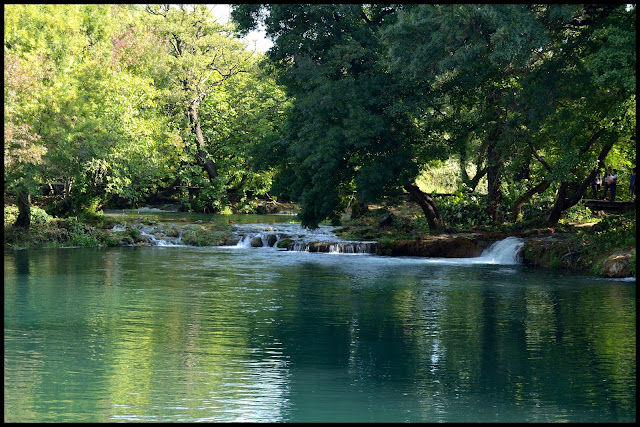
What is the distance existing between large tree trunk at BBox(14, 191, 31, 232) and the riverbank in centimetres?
31

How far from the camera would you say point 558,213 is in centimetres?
3566

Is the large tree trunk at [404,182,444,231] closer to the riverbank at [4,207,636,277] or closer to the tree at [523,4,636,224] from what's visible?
the riverbank at [4,207,636,277]

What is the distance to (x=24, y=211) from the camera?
1353 inches

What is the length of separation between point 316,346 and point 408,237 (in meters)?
21.4

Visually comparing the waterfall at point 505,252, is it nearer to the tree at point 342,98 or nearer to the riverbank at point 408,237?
the riverbank at point 408,237

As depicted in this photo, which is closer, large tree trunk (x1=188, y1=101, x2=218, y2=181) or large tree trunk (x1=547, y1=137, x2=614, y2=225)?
large tree trunk (x1=547, y1=137, x2=614, y2=225)

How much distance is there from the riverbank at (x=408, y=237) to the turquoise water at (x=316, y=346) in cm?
228

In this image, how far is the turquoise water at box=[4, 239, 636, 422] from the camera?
1091 centimetres

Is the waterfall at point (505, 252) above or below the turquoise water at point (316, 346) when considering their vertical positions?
above

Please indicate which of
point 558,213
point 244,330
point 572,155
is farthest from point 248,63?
point 244,330

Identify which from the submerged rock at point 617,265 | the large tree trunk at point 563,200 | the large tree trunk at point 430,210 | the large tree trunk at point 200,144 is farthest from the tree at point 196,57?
the submerged rock at point 617,265

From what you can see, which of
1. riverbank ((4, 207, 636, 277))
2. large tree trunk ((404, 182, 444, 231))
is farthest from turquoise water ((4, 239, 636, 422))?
large tree trunk ((404, 182, 444, 231))

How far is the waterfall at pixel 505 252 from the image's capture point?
104 ft

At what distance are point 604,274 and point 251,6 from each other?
16.5 m
